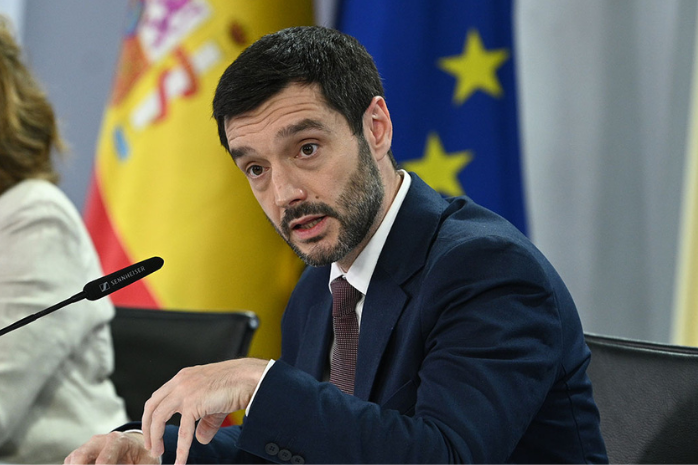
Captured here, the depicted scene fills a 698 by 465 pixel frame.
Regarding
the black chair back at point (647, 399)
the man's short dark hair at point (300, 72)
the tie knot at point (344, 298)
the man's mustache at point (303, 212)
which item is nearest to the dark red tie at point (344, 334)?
the tie knot at point (344, 298)

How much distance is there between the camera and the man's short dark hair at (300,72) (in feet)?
3.98

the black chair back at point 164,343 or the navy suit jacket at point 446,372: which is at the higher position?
the navy suit jacket at point 446,372

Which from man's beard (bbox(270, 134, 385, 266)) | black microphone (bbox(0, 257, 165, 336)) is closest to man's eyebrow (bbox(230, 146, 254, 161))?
man's beard (bbox(270, 134, 385, 266))

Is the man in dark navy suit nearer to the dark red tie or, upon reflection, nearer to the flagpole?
the dark red tie

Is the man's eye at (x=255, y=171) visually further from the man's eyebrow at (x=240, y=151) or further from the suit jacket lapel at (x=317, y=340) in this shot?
the suit jacket lapel at (x=317, y=340)

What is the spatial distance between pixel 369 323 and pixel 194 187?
1.65m

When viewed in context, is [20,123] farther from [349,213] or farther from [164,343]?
[349,213]

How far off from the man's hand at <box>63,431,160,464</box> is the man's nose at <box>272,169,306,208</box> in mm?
400

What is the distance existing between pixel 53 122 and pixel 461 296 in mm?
1465

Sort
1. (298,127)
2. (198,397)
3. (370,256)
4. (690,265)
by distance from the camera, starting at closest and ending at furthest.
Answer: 1. (198,397)
2. (298,127)
3. (370,256)
4. (690,265)

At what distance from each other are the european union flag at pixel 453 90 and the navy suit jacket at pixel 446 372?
1.43m

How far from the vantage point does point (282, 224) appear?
4.08 feet

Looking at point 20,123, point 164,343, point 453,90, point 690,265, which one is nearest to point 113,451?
point 164,343

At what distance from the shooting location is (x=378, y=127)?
1.34 meters
